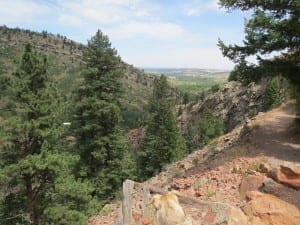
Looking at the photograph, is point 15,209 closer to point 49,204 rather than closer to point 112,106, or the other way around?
point 49,204

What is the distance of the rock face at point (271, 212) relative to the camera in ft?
29.5

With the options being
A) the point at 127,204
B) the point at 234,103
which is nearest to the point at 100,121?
the point at 127,204

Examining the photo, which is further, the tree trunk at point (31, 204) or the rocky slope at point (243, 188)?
the tree trunk at point (31, 204)

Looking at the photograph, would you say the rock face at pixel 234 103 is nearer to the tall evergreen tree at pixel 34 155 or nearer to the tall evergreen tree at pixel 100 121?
the tall evergreen tree at pixel 100 121

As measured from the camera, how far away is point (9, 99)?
17.6 m

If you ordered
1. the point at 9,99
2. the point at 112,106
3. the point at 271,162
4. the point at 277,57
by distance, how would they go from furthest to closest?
the point at 112,106
the point at 9,99
the point at 277,57
the point at 271,162

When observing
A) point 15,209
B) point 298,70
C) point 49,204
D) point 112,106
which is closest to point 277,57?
point 298,70

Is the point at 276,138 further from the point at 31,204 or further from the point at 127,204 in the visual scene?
the point at 31,204

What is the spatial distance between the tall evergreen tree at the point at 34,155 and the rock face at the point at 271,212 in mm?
9989

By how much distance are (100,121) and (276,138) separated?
1114 centimetres

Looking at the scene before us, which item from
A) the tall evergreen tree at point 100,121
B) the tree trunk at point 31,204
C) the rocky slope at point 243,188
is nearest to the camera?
the rocky slope at point 243,188

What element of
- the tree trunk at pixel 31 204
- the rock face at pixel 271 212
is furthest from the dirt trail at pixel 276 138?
the tree trunk at pixel 31 204

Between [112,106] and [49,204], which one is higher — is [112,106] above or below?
above

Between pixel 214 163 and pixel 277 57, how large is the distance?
533 centimetres
